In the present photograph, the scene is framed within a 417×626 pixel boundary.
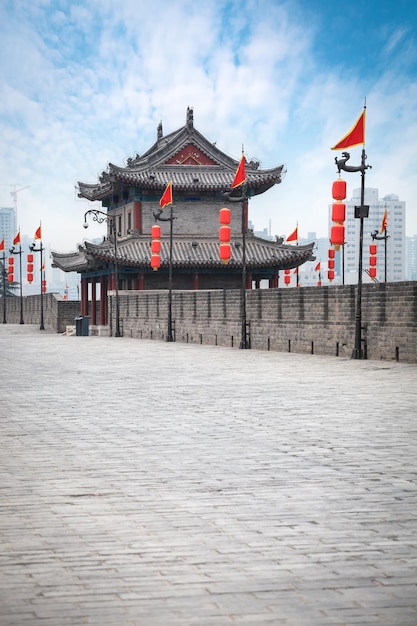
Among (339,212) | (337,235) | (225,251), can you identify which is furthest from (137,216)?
(337,235)

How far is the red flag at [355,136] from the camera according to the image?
20.8 meters

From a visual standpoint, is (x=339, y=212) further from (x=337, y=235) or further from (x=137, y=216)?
(x=137, y=216)

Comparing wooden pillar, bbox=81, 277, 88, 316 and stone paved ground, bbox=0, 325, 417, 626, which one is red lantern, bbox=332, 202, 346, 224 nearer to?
stone paved ground, bbox=0, 325, 417, 626

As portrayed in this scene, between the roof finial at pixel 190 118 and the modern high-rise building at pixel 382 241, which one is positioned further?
the modern high-rise building at pixel 382 241

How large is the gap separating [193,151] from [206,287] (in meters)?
8.62

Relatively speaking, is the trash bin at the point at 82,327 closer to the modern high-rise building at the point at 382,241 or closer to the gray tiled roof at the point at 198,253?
the gray tiled roof at the point at 198,253

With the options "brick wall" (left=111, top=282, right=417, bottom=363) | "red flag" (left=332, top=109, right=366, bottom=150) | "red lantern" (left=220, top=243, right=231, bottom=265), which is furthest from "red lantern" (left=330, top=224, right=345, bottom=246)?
"red lantern" (left=220, top=243, right=231, bottom=265)

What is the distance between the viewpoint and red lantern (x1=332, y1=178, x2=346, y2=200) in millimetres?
24172

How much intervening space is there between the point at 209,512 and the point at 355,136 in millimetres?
17435

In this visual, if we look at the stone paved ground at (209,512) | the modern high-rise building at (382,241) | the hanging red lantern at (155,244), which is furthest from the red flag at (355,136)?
the modern high-rise building at (382,241)

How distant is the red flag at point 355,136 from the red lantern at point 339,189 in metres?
3.08

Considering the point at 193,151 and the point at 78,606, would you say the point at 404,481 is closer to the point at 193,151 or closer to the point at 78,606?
the point at 78,606

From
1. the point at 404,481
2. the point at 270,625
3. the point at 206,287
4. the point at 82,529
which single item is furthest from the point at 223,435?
the point at 206,287

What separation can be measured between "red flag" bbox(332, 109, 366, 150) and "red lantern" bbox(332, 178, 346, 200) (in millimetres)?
3076
